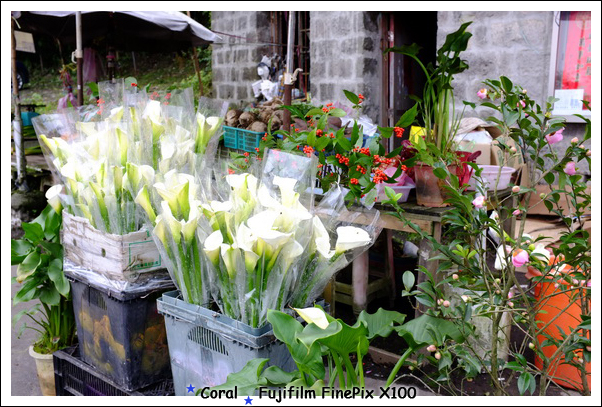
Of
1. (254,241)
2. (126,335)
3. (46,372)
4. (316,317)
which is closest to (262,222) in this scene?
(254,241)

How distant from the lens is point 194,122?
2486 millimetres

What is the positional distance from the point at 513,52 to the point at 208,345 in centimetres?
401

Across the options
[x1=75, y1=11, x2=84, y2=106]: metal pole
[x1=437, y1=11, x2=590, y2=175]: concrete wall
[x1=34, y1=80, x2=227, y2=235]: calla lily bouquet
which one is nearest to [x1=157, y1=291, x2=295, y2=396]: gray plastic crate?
[x1=34, y1=80, x2=227, y2=235]: calla lily bouquet

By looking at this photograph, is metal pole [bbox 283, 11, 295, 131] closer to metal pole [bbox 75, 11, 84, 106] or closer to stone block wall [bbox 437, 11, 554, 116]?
metal pole [bbox 75, 11, 84, 106]

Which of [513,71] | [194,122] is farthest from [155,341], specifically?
[513,71]

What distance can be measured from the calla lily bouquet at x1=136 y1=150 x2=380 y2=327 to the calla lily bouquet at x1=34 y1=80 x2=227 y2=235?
0.93ft

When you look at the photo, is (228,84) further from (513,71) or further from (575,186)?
(575,186)

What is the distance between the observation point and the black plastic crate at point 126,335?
2146mm

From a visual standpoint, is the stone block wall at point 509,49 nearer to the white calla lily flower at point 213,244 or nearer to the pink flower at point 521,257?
the pink flower at point 521,257

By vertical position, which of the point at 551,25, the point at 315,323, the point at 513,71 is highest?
the point at 551,25

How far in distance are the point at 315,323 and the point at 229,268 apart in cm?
34

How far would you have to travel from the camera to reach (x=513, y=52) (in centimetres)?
479

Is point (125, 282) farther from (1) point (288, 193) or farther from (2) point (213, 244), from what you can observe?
(1) point (288, 193)

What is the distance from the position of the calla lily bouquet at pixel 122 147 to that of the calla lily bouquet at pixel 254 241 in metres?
0.28
